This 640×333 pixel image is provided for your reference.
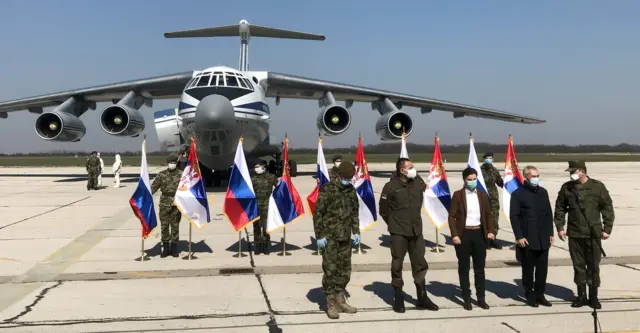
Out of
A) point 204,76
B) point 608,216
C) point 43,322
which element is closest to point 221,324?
point 43,322

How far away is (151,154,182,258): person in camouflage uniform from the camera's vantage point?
730cm

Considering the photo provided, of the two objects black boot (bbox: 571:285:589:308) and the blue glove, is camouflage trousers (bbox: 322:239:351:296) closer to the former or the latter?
the blue glove

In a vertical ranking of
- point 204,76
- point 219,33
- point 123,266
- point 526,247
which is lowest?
point 123,266

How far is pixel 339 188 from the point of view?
4988 mm

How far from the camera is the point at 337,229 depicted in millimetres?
4867

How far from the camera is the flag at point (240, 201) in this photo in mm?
7320

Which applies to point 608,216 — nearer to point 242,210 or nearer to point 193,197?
point 242,210

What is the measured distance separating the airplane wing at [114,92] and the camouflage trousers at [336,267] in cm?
1480

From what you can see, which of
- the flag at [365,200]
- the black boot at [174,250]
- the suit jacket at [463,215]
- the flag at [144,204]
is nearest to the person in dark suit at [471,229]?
the suit jacket at [463,215]

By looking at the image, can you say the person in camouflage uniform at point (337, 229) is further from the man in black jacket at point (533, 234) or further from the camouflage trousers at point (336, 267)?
the man in black jacket at point (533, 234)

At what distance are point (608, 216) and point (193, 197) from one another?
18.0ft

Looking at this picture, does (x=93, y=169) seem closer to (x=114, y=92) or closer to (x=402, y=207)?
(x=114, y=92)

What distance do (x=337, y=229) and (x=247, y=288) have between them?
1371 mm

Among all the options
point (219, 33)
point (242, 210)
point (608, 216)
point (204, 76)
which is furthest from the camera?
point (219, 33)
